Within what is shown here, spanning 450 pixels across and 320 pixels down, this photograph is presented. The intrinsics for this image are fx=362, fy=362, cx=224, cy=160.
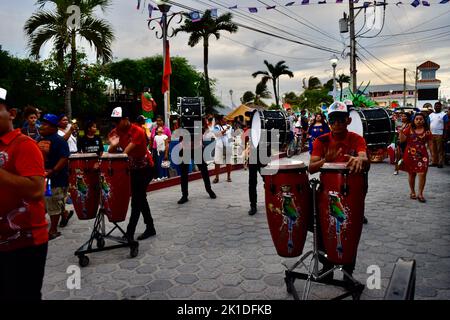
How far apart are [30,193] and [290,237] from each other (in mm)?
2053

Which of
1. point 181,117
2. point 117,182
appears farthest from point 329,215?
point 181,117

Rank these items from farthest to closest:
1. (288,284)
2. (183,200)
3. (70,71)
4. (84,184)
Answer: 1. (70,71)
2. (183,200)
3. (84,184)
4. (288,284)

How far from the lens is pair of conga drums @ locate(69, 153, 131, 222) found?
14.3ft

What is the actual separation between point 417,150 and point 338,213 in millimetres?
5176

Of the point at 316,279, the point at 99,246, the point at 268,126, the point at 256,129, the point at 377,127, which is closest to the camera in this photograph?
the point at 316,279

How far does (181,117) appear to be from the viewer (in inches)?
333

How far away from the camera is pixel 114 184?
4.36m

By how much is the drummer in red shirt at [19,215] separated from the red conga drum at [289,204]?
183cm

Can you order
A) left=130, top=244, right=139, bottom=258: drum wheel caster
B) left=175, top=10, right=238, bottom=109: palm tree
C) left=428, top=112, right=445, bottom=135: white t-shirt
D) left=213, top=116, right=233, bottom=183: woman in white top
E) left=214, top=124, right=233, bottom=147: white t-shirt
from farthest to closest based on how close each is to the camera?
left=175, top=10, right=238, bottom=109: palm tree
left=428, top=112, right=445, bottom=135: white t-shirt
left=214, top=124, right=233, bottom=147: white t-shirt
left=213, top=116, right=233, bottom=183: woman in white top
left=130, top=244, right=139, bottom=258: drum wheel caster

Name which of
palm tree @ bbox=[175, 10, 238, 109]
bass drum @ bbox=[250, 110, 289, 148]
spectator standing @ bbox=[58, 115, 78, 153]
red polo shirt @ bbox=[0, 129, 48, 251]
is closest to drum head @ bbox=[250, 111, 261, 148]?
bass drum @ bbox=[250, 110, 289, 148]

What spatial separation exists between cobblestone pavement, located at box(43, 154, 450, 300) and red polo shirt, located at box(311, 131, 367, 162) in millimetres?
1369

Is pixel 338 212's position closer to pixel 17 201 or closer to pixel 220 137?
pixel 17 201

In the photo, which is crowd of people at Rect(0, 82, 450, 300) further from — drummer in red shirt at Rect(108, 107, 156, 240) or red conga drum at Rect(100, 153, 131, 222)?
red conga drum at Rect(100, 153, 131, 222)

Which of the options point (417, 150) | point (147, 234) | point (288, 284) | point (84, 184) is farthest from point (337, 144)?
point (417, 150)
